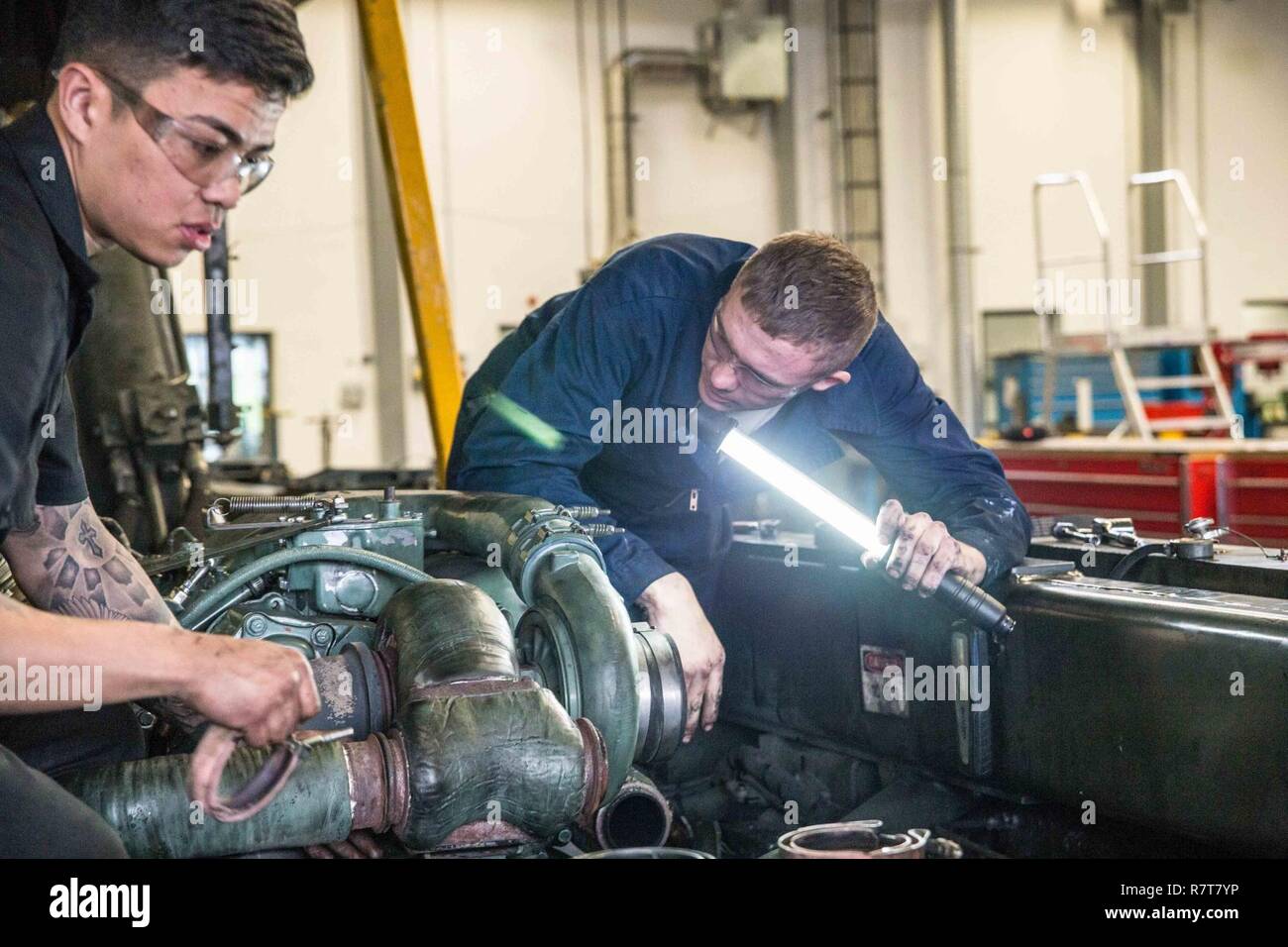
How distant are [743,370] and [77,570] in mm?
1071

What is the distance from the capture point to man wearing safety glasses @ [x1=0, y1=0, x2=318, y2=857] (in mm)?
1045

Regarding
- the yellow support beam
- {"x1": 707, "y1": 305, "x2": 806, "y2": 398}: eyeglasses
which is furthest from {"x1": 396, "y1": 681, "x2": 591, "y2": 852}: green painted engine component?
the yellow support beam

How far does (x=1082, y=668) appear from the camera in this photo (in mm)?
1591

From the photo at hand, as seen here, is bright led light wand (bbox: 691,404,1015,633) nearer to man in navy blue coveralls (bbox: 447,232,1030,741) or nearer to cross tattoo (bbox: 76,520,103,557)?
man in navy blue coveralls (bbox: 447,232,1030,741)

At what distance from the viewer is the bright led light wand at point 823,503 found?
1.68 meters

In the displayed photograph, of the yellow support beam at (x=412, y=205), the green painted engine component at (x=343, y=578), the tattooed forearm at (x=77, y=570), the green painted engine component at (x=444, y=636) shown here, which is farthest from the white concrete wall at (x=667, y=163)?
the green painted engine component at (x=444, y=636)

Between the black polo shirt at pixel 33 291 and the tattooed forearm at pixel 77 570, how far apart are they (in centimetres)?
19

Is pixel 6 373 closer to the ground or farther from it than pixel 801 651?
farther from it

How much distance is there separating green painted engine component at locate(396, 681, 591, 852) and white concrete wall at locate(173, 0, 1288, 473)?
6404 mm

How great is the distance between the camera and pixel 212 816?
Result: 4.07ft

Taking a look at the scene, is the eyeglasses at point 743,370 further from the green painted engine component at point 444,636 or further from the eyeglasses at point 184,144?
the eyeglasses at point 184,144

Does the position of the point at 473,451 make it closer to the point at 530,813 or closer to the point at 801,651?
the point at 801,651
